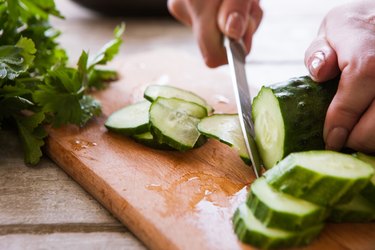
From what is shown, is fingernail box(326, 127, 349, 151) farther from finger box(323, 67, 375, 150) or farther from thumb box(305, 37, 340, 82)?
thumb box(305, 37, 340, 82)

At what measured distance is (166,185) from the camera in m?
1.98

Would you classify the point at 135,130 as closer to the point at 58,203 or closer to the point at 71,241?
the point at 58,203

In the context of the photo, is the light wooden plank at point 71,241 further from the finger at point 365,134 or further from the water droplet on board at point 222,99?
the water droplet on board at point 222,99

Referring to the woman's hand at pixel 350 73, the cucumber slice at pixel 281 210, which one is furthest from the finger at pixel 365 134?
the cucumber slice at pixel 281 210

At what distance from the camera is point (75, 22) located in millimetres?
4453

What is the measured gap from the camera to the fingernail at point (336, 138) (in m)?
1.91

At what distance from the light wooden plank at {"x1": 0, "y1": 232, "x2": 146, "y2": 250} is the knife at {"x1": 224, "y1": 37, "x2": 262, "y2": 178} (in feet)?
1.86

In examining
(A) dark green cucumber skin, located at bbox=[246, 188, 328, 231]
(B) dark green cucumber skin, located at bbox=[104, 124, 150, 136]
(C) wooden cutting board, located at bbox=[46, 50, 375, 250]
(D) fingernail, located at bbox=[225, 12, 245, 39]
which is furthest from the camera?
(D) fingernail, located at bbox=[225, 12, 245, 39]

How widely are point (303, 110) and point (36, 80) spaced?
122cm

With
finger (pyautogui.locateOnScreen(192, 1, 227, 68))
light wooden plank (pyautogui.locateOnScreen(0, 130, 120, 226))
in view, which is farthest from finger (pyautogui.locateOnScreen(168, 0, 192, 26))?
light wooden plank (pyautogui.locateOnScreen(0, 130, 120, 226))

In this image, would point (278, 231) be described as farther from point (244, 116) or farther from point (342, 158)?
point (244, 116)

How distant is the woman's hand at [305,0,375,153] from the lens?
184 cm

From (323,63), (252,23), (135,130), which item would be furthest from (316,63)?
(252,23)

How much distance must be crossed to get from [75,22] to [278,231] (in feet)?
10.8
